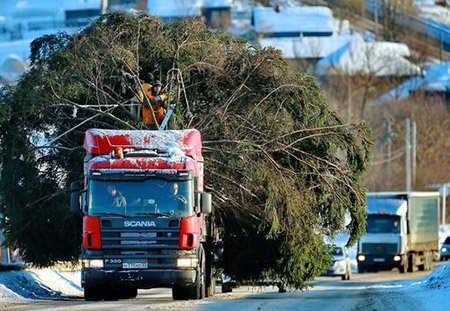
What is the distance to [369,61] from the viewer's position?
124 m

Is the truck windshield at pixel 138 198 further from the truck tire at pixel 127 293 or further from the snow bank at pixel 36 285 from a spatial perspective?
the truck tire at pixel 127 293

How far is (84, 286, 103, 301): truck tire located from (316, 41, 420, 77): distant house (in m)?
93.0

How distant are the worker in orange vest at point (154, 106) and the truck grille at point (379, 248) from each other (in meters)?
30.1

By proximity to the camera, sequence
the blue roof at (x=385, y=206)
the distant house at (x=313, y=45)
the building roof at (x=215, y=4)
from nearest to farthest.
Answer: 1. the blue roof at (x=385, y=206)
2. the distant house at (x=313, y=45)
3. the building roof at (x=215, y=4)

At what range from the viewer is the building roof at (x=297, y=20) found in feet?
496

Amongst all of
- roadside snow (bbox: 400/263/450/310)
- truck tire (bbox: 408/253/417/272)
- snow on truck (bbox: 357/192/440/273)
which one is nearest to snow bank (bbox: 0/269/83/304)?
roadside snow (bbox: 400/263/450/310)

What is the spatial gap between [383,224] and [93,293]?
33.0m

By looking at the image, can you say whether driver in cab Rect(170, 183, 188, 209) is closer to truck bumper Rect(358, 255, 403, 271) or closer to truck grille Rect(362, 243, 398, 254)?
truck grille Rect(362, 243, 398, 254)

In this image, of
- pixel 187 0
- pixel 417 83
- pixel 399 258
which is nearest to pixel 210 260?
pixel 399 258

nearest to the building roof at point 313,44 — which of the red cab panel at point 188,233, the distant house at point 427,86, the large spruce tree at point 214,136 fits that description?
the distant house at point 427,86

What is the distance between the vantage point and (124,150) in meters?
27.1

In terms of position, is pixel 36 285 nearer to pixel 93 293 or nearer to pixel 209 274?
pixel 209 274

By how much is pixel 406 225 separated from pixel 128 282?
114 feet

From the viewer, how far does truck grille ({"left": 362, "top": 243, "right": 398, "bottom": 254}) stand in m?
59.3
